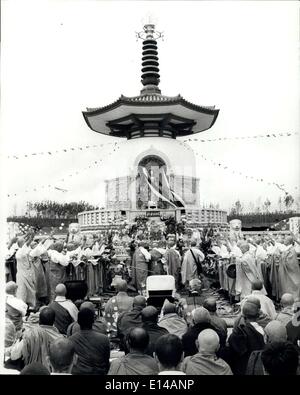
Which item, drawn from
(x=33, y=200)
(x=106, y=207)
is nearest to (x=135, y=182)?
(x=106, y=207)

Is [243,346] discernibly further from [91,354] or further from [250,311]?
[91,354]

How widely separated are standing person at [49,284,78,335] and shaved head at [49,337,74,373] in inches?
65.9

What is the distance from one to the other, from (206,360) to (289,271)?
5503 millimetres

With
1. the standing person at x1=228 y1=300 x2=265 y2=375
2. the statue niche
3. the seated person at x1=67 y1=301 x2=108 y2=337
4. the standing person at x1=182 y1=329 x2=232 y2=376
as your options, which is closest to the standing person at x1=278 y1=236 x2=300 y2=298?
the standing person at x1=228 y1=300 x2=265 y2=375

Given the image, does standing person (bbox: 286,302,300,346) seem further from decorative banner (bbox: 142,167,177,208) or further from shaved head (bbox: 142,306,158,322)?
decorative banner (bbox: 142,167,177,208)

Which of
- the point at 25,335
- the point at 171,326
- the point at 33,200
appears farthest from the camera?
the point at 33,200

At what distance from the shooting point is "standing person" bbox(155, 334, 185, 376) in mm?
3562

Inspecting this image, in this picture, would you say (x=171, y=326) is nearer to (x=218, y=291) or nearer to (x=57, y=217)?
(x=218, y=291)

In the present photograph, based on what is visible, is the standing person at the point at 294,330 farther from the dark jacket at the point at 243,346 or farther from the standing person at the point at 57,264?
the standing person at the point at 57,264

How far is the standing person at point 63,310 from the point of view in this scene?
5.36 meters

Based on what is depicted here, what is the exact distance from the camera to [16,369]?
4.46m

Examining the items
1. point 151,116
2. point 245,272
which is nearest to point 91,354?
point 245,272

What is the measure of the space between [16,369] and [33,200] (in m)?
8.16

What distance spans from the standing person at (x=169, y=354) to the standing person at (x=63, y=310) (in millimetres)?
2006
